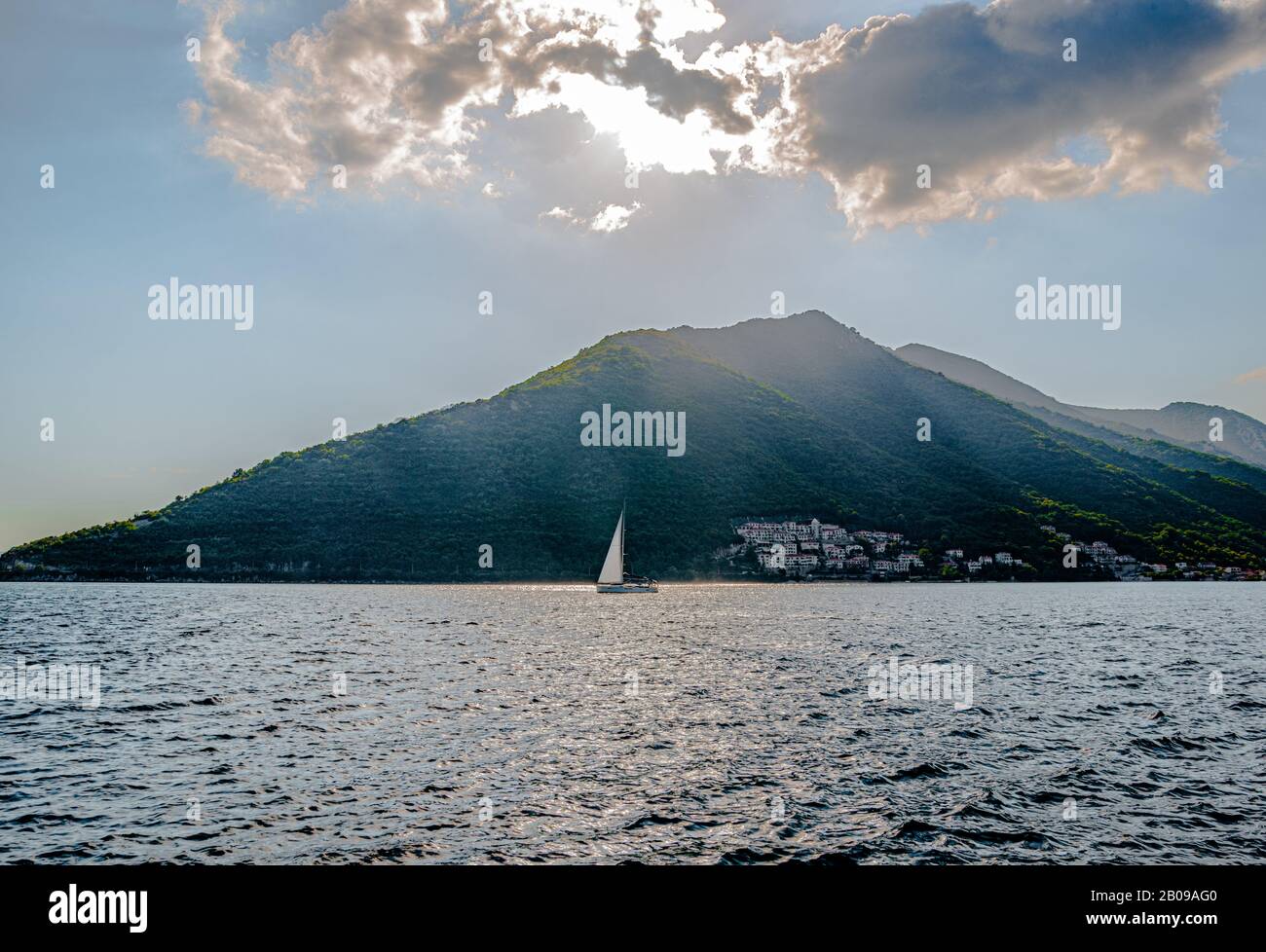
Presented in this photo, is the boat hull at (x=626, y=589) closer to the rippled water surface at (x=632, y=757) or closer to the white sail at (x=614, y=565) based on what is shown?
the white sail at (x=614, y=565)

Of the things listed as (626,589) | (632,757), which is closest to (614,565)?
(626,589)

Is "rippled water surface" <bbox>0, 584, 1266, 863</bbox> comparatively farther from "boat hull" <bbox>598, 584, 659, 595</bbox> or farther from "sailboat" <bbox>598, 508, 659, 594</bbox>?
"boat hull" <bbox>598, 584, 659, 595</bbox>

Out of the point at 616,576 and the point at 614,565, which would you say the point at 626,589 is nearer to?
the point at 616,576

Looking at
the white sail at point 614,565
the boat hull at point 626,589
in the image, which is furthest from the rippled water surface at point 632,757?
the boat hull at point 626,589

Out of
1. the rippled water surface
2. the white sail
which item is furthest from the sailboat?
the rippled water surface
